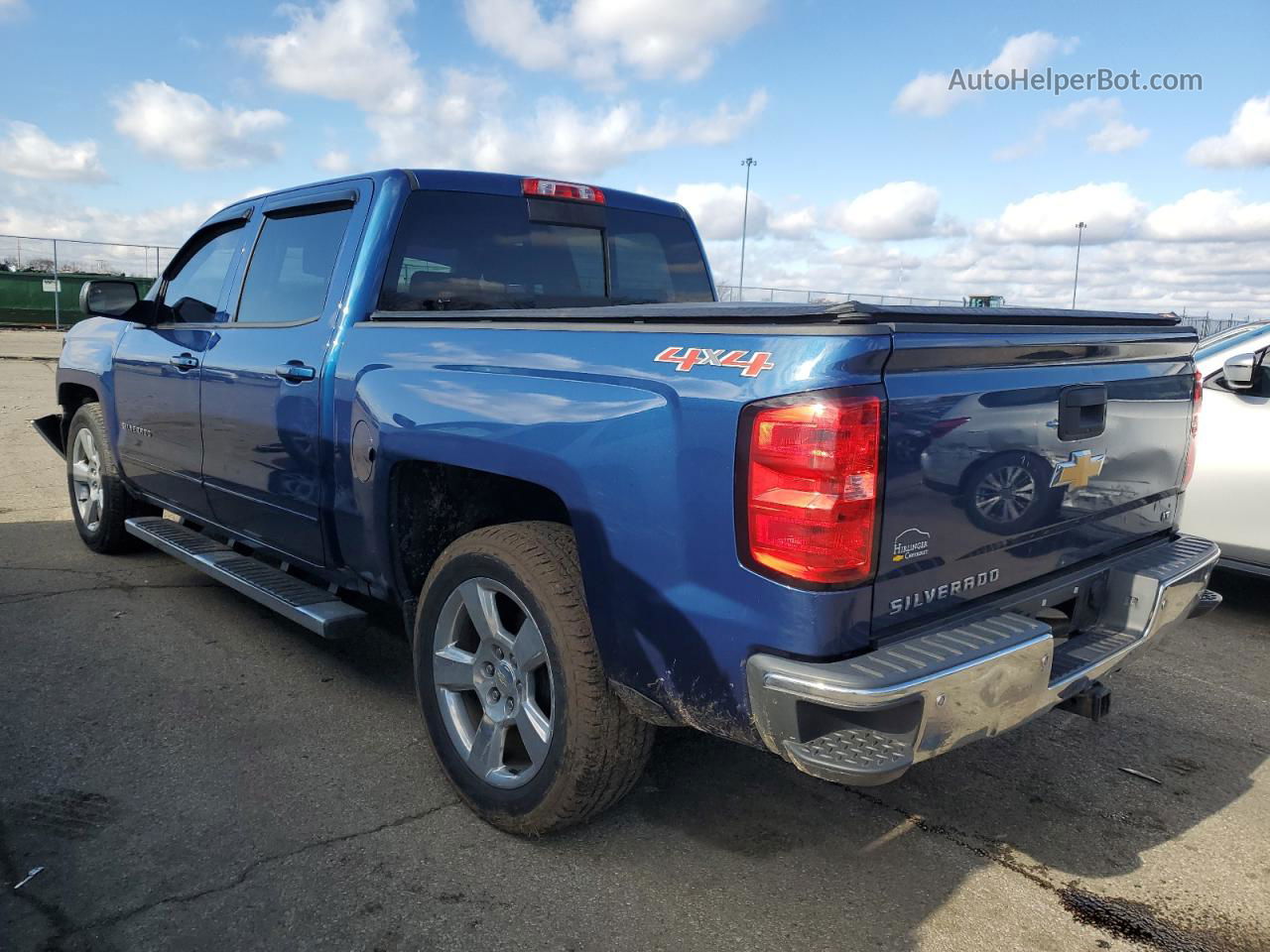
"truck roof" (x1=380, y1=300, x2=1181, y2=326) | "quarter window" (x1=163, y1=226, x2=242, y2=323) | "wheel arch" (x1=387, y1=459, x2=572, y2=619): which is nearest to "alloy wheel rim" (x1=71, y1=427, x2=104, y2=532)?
"quarter window" (x1=163, y1=226, x2=242, y2=323)

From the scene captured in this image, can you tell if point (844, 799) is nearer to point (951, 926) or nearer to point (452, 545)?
point (951, 926)

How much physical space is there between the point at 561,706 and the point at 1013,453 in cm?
135

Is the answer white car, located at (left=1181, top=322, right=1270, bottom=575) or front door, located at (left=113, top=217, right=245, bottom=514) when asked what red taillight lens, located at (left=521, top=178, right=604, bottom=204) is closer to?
front door, located at (left=113, top=217, right=245, bottom=514)

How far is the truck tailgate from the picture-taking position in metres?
2.15

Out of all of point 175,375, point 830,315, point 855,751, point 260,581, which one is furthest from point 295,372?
point 855,751

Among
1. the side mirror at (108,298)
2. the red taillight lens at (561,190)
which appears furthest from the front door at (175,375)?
the red taillight lens at (561,190)

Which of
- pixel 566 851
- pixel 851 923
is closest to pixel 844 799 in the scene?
pixel 851 923

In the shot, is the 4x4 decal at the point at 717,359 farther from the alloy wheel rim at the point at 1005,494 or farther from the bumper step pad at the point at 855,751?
the bumper step pad at the point at 855,751

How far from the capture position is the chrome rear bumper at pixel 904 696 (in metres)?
2.01

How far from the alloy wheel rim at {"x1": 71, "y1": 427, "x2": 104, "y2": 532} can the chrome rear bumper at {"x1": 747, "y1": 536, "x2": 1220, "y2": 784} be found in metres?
4.88

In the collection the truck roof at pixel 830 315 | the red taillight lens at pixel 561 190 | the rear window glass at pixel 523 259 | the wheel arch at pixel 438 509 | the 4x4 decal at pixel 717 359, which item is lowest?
the wheel arch at pixel 438 509

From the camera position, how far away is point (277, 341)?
Answer: 12.1ft

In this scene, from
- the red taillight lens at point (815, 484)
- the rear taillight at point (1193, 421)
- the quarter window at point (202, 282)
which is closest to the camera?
the red taillight lens at point (815, 484)

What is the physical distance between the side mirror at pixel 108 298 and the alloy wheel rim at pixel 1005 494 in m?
4.23
